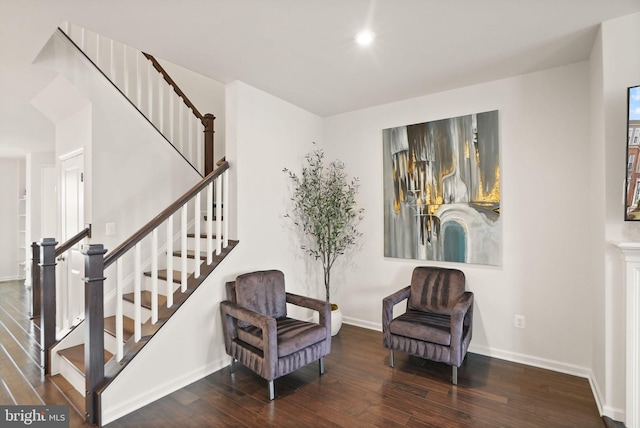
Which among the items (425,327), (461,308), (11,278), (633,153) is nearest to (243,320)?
(425,327)

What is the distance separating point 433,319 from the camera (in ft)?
9.81

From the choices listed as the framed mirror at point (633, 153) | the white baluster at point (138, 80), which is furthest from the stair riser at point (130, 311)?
the framed mirror at point (633, 153)

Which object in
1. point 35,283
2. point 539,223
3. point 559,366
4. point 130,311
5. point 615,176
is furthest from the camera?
point 35,283

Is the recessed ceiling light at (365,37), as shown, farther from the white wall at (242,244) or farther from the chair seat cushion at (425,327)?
the chair seat cushion at (425,327)

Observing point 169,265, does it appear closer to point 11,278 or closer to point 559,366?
point 559,366

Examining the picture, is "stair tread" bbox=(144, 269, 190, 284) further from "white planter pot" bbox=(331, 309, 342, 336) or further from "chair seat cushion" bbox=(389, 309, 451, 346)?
"chair seat cushion" bbox=(389, 309, 451, 346)

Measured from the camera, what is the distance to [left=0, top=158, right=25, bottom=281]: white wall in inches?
286

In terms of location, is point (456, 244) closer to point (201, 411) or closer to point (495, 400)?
point (495, 400)

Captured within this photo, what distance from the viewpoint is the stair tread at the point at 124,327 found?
2852 mm

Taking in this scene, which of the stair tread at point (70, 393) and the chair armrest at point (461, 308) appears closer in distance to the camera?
the stair tread at point (70, 393)

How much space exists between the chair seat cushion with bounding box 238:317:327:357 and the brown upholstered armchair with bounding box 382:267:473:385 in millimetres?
668

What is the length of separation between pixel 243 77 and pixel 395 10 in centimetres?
162

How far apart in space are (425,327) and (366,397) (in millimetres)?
752

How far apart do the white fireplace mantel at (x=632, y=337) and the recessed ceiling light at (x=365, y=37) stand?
7.07 feet
